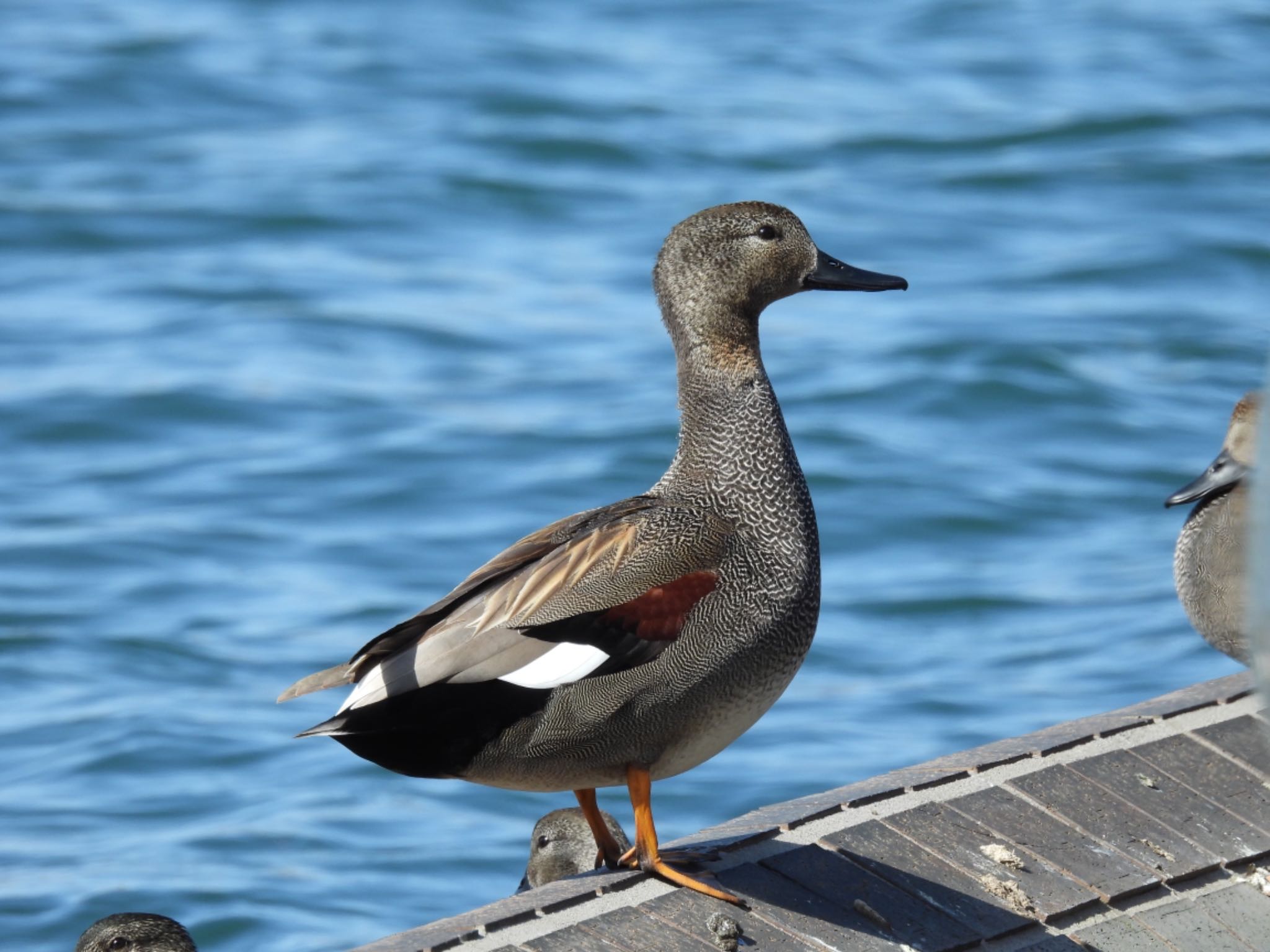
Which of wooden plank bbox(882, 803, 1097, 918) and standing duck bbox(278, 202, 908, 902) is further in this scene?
wooden plank bbox(882, 803, 1097, 918)

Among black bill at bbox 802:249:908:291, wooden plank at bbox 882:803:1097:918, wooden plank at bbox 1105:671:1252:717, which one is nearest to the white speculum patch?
wooden plank at bbox 882:803:1097:918

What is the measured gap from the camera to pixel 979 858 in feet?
12.2

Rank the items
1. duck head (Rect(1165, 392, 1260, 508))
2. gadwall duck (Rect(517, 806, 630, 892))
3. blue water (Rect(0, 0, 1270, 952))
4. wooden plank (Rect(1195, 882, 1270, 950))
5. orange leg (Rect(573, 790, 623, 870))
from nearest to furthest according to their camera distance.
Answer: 1. wooden plank (Rect(1195, 882, 1270, 950))
2. orange leg (Rect(573, 790, 623, 870))
3. gadwall duck (Rect(517, 806, 630, 892))
4. duck head (Rect(1165, 392, 1260, 508))
5. blue water (Rect(0, 0, 1270, 952))

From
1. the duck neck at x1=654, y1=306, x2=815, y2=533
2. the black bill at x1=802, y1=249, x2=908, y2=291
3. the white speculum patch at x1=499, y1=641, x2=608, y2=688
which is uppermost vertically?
the black bill at x1=802, y1=249, x2=908, y2=291

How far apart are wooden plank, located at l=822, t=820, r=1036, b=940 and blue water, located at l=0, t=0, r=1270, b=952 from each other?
3.45 meters

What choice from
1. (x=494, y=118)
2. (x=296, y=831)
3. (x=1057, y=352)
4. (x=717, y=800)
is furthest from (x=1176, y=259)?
(x=296, y=831)

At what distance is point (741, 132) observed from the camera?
16.1 m

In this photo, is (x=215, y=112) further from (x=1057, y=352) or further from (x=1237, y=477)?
(x=1237, y=477)

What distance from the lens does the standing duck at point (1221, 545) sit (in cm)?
493

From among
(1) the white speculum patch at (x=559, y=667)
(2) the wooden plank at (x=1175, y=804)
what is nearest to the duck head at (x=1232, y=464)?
(2) the wooden plank at (x=1175, y=804)

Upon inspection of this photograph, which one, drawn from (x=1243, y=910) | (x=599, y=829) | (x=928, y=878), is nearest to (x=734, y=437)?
(x=599, y=829)

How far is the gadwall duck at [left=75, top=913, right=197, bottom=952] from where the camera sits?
4043mm

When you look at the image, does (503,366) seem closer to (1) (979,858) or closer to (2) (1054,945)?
(1) (979,858)

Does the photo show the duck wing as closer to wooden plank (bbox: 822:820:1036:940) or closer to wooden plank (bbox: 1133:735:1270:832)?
wooden plank (bbox: 822:820:1036:940)
